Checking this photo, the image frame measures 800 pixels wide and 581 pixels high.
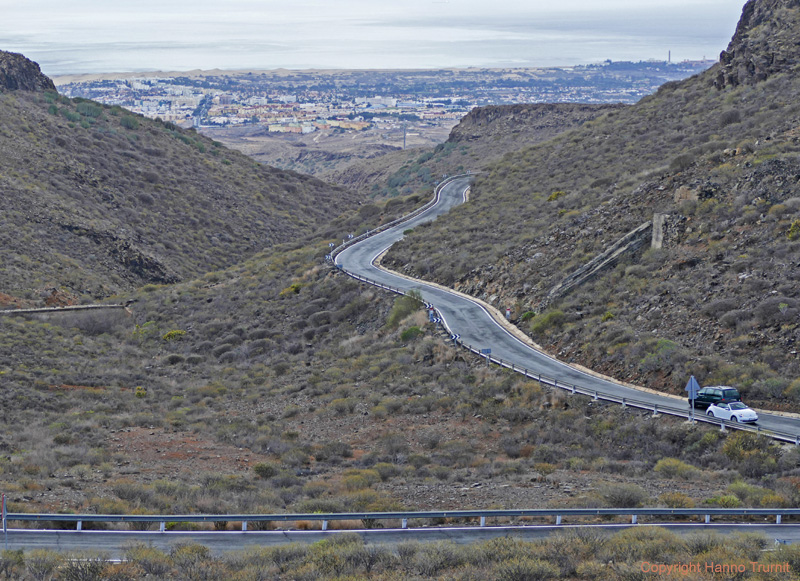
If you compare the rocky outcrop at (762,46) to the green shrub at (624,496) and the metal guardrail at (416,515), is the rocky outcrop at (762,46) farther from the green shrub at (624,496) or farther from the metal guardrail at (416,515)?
the metal guardrail at (416,515)

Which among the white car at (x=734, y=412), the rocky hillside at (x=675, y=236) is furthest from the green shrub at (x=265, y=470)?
the rocky hillside at (x=675, y=236)

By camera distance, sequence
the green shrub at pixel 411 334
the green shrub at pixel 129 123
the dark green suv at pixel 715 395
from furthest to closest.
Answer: the green shrub at pixel 129 123, the green shrub at pixel 411 334, the dark green suv at pixel 715 395

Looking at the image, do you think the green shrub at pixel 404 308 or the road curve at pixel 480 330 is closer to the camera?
the road curve at pixel 480 330

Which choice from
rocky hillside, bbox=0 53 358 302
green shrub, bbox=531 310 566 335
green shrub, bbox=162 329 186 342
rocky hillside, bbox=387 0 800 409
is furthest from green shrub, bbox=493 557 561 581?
rocky hillside, bbox=0 53 358 302

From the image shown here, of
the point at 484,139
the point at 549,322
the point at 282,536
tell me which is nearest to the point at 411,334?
the point at 549,322

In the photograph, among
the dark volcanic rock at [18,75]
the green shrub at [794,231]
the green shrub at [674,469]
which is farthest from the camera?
the dark volcanic rock at [18,75]

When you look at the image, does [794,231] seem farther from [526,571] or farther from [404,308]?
[526,571]

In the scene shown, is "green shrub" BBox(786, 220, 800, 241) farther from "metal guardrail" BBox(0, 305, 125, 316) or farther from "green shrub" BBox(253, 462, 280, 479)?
"metal guardrail" BBox(0, 305, 125, 316)

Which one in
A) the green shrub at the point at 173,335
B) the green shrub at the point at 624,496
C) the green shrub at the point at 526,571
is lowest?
the green shrub at the point at 173,335

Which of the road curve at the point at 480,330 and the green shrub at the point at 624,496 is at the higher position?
the green shrub at the point at 624,496
